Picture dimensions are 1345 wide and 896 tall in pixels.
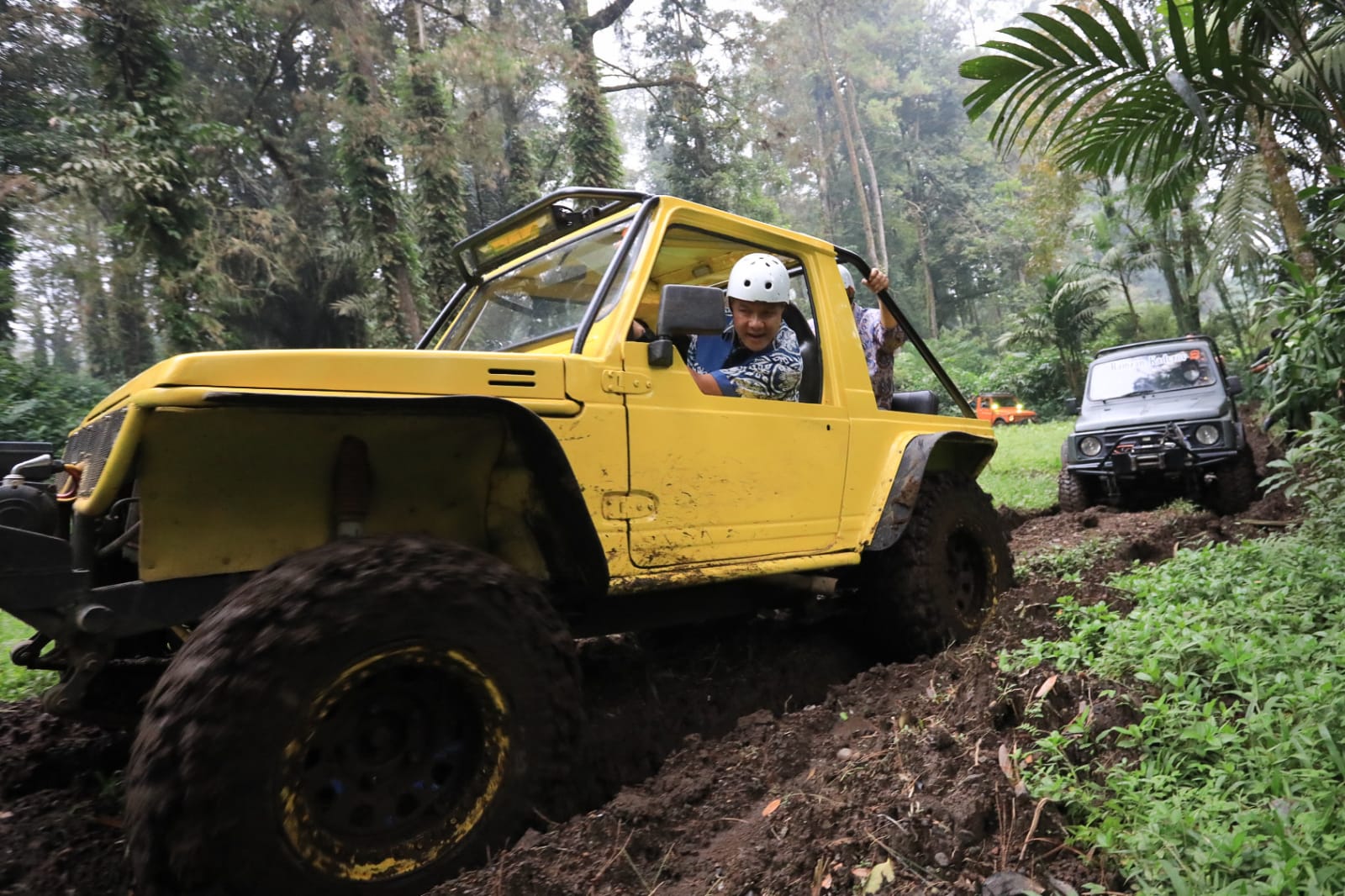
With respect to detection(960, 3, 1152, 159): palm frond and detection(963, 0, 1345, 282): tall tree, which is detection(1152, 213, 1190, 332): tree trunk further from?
detection(960, 3, 1152, 159): palm frond

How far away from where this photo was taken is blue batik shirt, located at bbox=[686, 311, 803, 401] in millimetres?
2783

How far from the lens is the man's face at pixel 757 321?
291 cm

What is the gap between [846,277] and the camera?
3.51m

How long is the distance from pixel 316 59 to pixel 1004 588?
22622 mm

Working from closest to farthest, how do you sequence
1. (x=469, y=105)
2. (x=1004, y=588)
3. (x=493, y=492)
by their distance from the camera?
1. (x=493, y=492)
2. (x=1004, y=588)
3. (x=469, y=105)

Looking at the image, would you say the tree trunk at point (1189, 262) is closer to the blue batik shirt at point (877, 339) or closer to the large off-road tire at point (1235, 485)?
the large off-road tire at point (1235, 485)

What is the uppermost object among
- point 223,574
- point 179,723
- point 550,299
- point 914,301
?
point 914,301

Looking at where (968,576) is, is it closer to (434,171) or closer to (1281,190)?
(1281,190)

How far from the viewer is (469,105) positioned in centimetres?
1750

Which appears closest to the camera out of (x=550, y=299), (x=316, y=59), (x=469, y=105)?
(x=550, y=299)

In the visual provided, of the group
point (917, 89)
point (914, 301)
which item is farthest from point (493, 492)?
point (917, 89)

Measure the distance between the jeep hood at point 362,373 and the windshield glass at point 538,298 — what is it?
52 centimetres

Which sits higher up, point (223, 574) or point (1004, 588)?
point (223, 574)

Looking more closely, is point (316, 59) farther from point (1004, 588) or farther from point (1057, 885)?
point (1057, 885)
